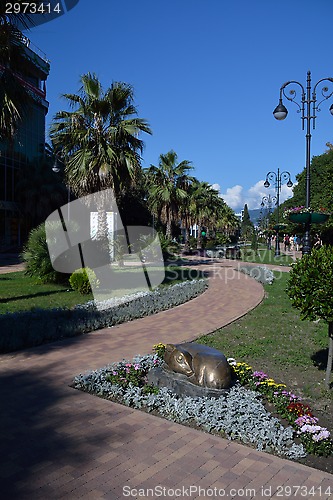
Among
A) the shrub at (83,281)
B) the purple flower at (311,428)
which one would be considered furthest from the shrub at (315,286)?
the shrub at (83,281)

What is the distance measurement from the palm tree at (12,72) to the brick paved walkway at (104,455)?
21.6ft

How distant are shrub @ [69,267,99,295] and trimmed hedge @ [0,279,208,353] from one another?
1.91 meters

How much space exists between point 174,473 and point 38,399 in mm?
2182

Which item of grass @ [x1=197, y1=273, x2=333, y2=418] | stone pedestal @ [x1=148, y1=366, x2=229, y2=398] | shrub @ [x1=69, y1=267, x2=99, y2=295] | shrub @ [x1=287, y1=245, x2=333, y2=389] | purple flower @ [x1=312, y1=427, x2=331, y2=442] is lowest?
grass @ [x1=197, y1=273, x2=333, y2=418]

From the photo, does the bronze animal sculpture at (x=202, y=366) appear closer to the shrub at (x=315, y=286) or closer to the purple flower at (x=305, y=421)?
the purple flower at (x=305, y=421)

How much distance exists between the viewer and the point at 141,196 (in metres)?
41.1

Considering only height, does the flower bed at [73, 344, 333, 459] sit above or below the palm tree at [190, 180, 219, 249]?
below

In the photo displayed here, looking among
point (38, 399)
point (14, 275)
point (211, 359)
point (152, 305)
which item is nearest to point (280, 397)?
point (211, 359)

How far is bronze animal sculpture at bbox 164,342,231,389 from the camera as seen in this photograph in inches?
194

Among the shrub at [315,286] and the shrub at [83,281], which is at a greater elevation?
A: the shrub at [315,286]

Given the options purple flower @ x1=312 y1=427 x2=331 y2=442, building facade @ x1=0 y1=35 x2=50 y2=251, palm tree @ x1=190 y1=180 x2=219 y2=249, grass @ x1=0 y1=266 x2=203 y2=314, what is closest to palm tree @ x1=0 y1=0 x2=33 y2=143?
grass @ x1=0 y1=266 x2=203 y2=314

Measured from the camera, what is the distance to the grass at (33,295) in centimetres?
1069

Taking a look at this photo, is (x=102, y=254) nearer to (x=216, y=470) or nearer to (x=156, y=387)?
(x=156, y=387)

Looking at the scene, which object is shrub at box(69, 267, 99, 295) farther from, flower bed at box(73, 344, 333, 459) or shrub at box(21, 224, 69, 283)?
flower bed at box(73, 344, 333, 459)
